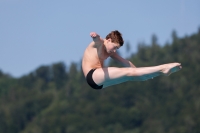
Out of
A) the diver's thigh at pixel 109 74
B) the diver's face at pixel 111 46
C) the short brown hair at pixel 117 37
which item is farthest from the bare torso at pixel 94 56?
the short brown hair at pixel 117 37

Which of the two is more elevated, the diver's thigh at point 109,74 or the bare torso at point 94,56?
the bare torso at point 94,56

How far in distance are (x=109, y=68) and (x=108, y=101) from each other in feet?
420

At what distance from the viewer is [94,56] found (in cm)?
2316

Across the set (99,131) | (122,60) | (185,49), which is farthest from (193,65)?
(122,60)

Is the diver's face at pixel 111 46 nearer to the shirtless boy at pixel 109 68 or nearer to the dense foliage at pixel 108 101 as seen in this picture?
the shirtless boy at pixel 109 68

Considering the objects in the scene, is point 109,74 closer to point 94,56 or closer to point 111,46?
point 111,46

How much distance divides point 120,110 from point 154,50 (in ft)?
139

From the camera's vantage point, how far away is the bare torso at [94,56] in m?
23.1

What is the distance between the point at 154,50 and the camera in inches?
7160

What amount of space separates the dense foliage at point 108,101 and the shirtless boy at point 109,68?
4204 inches

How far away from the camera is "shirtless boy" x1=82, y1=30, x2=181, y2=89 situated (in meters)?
21.9

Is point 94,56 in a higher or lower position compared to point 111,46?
lower

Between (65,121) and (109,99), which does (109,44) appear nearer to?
(65,121)

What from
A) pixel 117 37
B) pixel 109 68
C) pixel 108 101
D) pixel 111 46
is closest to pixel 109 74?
pixel 109 68
